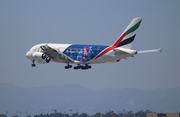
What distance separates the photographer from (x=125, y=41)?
274 feet

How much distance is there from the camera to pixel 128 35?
84188 millimetres

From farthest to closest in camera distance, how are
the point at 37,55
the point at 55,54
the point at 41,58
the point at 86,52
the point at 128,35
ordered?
the point at 37,55, the point at 41,58, the point at 55,54, the point at 86,52, the point at 128,35

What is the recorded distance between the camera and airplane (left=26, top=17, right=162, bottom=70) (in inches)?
3273

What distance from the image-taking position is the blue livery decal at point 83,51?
8731cm

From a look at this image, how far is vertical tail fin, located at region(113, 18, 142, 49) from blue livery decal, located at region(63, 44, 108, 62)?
3.74 meters

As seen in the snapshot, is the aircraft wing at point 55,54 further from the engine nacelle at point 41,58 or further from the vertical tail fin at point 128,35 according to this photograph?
the vertical tail fin at point 128,35

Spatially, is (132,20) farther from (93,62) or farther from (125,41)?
(93,62)

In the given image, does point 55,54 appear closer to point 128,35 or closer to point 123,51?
point 128,35

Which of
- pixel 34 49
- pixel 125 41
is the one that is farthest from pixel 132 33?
pixel 34 49

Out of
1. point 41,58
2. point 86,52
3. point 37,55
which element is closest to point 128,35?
point 86,52

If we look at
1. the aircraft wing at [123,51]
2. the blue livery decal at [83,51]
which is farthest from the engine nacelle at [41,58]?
the aircraft wing at [123,51]

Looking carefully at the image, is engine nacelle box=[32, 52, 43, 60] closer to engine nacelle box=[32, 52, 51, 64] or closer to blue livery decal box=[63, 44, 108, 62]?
engine nacelle box=[32, 52, 51, 64]

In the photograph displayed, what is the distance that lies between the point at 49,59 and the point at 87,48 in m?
9.52

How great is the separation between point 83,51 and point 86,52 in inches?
43.7
